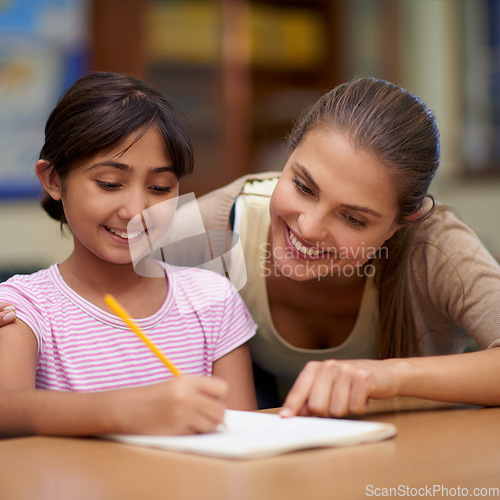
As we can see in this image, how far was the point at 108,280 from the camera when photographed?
1.09 m

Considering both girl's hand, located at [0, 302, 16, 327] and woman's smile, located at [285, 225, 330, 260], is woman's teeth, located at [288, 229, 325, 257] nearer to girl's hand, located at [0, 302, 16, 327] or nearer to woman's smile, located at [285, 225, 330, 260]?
woman's smile, located at [285, 225, 330, 260]

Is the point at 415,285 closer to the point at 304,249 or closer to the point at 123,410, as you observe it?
the point at 304,249

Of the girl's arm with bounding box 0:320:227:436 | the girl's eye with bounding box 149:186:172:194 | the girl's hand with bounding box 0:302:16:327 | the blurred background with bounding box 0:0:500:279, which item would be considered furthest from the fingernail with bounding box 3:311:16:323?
the blurred background with bounding box 0:0:500:279

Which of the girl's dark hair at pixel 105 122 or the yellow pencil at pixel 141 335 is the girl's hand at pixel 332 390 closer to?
the yellow pencil at pixel 141 335

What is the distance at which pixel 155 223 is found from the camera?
1056 mm

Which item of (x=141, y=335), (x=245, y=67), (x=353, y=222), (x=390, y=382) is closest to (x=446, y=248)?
(x=353, y=222)

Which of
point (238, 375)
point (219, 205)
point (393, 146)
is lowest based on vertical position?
A: point (238, 375)

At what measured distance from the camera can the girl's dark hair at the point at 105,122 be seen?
101 centimetres

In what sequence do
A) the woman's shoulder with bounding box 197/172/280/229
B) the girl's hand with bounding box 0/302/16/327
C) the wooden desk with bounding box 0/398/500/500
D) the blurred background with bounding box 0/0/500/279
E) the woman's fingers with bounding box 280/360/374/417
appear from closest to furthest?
the wooden desk with bounding box 0/398/500/500
the woman's fingers with bounding box 280/360/374/417
the girl's hand with bounding box 0/302/16/327
the woman's shoulder with bounding box 197/172/280/229
the blurred background with bounding box 0/0/500/279

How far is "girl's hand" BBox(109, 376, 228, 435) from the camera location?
679mm

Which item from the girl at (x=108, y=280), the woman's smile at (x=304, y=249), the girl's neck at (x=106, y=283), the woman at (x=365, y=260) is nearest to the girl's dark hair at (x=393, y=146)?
the woman at (x=365, y=260)

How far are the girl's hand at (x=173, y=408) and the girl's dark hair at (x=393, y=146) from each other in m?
0.50

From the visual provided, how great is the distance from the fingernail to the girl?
1 cm

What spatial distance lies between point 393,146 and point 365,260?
20cm
